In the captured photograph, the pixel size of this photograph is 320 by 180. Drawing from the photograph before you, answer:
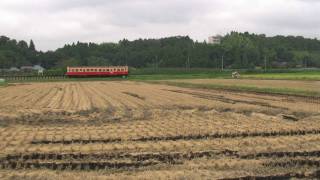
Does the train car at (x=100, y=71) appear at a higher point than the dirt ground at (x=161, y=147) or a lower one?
lower

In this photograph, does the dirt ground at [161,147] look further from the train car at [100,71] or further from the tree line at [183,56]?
the tree line at [183,56]

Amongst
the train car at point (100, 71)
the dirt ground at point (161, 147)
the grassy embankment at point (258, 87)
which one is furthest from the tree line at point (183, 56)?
the dirt ground at point (161, 147)

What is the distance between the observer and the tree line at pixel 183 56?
559ft

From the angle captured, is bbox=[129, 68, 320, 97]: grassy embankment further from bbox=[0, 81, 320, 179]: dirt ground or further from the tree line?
the tree line

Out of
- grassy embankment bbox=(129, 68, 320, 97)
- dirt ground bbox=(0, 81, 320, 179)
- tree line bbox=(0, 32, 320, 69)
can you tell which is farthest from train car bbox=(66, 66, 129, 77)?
dirt ground bbox=(0, 81, 320, 179)

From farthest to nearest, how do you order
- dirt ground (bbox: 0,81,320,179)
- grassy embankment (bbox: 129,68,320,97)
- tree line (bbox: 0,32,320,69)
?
1. tree line (bbox: 0,32,320,69)
2. grassy embankment (bbox: 129,68,320,97)
3. dirt ground (bbox: 0,81,320,179)

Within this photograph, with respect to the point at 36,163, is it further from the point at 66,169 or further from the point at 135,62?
the point at 135,62

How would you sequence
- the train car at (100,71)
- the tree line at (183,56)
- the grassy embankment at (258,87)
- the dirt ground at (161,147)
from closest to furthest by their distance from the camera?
the dirt ground at (161,147), the grassy embankment at (258,87), the train car at (100,71), the tree line at (183,56)

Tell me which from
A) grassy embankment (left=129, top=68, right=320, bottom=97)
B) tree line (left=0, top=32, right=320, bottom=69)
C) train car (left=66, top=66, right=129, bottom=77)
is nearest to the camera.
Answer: grassy embankment (left=129, top=68, right=320, bottom=97)

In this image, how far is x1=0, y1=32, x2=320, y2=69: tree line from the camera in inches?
6708

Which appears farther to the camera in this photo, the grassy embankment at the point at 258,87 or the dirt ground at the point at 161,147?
the grassy embankment at the point at 258,87

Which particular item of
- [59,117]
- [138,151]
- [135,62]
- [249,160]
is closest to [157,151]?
[138,151]

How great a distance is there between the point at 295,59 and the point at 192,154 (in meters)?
180

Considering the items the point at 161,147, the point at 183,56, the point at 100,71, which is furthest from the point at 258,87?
the point at 183,56
